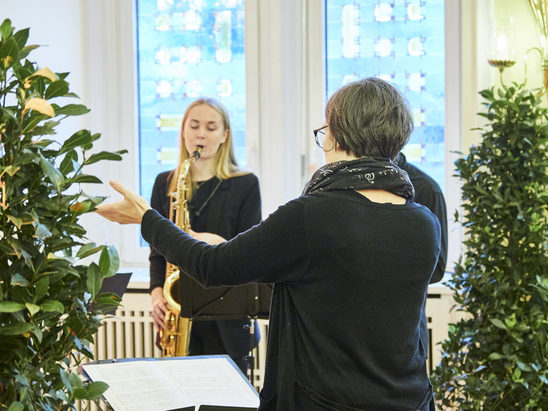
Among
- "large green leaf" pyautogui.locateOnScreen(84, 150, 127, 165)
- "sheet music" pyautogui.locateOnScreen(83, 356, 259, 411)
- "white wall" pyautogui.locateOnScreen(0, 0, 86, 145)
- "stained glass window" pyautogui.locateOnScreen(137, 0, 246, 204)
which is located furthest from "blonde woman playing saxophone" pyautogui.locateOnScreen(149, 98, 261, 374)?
"large green leaf" pyautogui.locateOnScreen(84, 150, 127, 165)

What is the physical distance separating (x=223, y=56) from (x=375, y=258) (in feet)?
9.30

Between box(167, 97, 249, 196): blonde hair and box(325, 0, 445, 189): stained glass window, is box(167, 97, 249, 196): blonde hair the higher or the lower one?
the lower one

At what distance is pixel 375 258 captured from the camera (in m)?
1.49

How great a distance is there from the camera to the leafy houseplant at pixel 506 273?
2865 millimetres

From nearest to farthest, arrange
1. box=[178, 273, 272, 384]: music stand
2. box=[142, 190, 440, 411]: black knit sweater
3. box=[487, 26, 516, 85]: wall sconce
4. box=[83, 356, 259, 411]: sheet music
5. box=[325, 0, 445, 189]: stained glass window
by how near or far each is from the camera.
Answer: box=[142, 190, 440, 411]: black knit sweater → box=[83, 356, 259, 411]: sheet music → box=[178, 273, 272, 384]: music stand → box=[487, 26, 516, 85]: wall sconce → box=[325, 0, 445, 189]: stained glass window

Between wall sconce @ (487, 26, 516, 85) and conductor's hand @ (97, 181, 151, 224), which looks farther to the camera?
wall sconce @ (487, 26, 516, 85)

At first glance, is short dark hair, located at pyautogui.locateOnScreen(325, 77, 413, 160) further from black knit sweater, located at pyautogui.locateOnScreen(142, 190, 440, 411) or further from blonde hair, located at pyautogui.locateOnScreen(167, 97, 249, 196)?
blonde hair, located at pyautogui.locateOnScreen(167, 97, 249, 196)

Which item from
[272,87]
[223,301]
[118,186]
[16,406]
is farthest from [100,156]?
[272,87]

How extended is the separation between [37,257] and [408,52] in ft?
9.70

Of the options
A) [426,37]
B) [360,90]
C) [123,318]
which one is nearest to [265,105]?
[426,37]

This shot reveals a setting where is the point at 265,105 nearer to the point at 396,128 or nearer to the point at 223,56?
the point at 223,56

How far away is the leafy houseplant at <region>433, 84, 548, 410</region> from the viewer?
2865mm

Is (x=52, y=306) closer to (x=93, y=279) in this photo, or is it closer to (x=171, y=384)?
(x=93, y=279)

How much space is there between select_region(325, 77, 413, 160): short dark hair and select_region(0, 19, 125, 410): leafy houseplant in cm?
48
